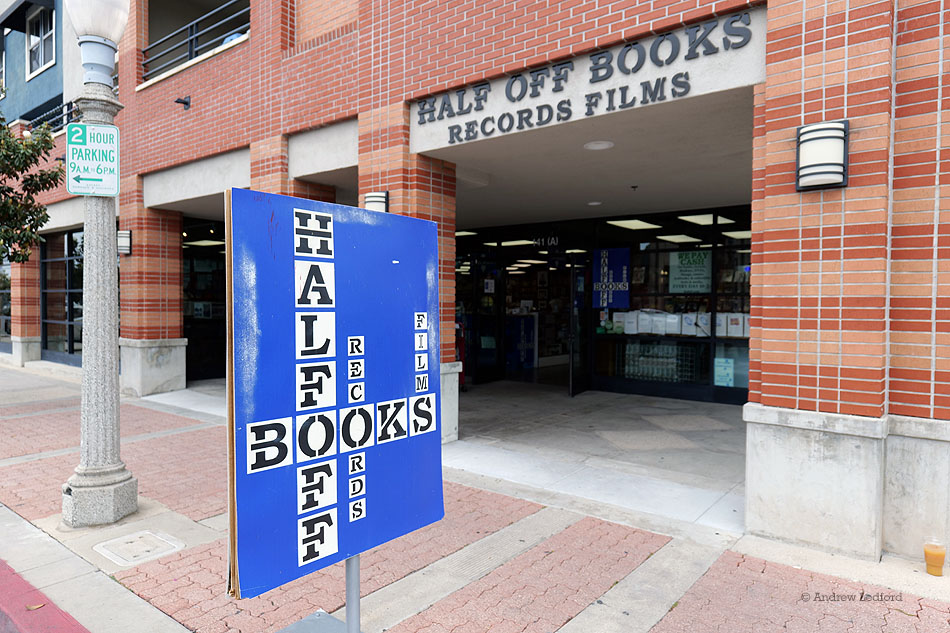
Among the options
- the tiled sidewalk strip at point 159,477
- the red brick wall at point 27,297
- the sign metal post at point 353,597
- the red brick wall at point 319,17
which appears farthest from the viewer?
the red brick wall at point 27,297

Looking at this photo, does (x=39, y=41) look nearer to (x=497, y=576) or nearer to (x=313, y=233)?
(x=313, y=233)

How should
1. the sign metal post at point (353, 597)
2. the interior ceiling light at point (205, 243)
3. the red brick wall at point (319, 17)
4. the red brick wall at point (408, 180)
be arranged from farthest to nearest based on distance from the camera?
the interior ceiling light at point (205, 243), the red brick wall at point (319, 17), the red brick wall at point (408, 180), the sign metal post at point (353, 597)

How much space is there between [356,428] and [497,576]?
6.59 feet

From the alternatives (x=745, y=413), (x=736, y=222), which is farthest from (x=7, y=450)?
(x=736, y=222)

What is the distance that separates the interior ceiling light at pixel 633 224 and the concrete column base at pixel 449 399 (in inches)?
209

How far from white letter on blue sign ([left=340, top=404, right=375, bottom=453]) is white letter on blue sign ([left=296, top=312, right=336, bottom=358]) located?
0.89ft

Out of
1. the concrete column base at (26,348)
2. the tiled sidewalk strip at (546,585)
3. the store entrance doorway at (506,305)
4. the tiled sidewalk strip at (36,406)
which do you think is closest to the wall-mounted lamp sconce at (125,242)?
the tiled sidewalk strip at (36,406)

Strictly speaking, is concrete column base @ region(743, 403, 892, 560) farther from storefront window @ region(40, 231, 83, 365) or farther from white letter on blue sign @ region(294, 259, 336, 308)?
storefront window @ region(40, 231, 83, 365)

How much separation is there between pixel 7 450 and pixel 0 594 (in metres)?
4.33

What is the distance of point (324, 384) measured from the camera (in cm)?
235

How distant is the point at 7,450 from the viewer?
23.5 feet

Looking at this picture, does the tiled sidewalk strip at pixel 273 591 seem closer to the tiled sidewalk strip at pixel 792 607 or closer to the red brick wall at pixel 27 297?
the tiled sidewalk strip at pixel 792 607

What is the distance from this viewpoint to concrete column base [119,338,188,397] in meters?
11.2

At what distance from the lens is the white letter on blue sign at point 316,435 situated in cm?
229
